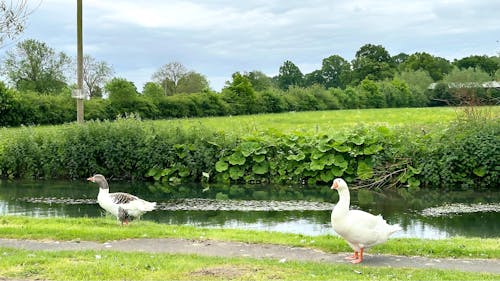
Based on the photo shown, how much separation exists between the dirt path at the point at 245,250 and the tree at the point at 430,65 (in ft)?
362

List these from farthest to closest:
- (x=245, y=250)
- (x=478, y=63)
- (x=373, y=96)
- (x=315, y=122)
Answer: (x=478, y=63) → (x=373, y=96) → (x=315, y=122) → (x=245, y=250)

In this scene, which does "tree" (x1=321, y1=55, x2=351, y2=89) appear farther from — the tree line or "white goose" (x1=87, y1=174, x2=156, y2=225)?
"white goose" (x1=87, y1=174, x2=156, y2=225)

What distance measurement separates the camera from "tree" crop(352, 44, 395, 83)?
113 m

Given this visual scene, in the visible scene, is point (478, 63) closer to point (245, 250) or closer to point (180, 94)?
point (180, 94)

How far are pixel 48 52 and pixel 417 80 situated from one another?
6117 centimetres

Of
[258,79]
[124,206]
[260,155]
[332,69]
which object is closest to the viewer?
[124,206]

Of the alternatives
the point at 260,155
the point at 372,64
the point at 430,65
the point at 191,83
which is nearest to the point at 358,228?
the point at 260,155

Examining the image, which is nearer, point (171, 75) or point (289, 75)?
point (171, 75)

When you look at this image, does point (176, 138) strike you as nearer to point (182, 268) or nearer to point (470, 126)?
point (470, 126)

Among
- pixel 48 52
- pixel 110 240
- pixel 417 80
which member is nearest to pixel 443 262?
pixel 110 240

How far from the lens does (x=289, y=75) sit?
125m

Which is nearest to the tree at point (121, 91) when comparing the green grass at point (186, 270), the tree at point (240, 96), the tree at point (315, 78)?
the tree at point (240, 96)

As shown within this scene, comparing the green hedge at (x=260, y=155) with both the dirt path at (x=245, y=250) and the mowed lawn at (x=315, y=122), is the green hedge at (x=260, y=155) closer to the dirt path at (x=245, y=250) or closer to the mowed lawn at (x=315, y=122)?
the mowed lawn at (x=315, y=122)

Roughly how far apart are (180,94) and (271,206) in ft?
139
